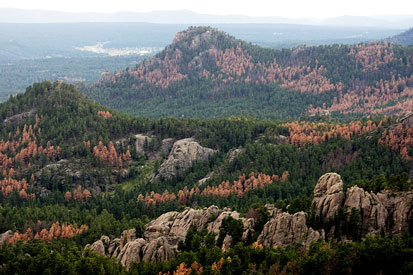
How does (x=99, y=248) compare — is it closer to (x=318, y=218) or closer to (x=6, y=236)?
(x=6, y=236)

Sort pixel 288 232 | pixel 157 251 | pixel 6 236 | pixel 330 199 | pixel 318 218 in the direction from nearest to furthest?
pixel 288 232 → pixel 318 218 → pixel 330 199 → pixel 157 251 → pixel 6 236

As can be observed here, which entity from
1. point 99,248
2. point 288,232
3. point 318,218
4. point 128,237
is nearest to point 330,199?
point 318,218

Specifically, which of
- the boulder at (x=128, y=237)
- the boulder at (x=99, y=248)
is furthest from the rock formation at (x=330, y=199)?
the boulder at (x=99, y=248)

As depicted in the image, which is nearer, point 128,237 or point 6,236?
point 128,237

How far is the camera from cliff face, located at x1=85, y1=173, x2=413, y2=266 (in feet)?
358

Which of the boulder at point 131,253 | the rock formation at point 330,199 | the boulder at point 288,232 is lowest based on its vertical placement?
the boulder at point 131,253

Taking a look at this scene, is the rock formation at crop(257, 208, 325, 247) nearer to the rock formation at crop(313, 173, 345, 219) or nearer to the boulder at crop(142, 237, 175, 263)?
the rock formation at crop(313, 173, 345, 219)

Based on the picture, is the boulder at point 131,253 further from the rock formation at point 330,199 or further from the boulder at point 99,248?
the rock formation at point 330,199

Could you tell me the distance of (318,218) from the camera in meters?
115

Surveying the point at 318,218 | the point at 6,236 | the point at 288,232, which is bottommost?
the point at 6,236

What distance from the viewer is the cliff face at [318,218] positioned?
109 meters

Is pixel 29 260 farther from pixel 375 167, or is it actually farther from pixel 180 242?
pixel 375 167

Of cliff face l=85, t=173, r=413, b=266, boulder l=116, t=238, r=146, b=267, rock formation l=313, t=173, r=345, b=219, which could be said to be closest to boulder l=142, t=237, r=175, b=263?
cliff face l=85, t=173, r=413, b=266

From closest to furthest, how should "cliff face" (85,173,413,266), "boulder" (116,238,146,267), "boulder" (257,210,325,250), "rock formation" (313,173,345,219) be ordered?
"cliff face" (85,173,413,266) → "boulder" (257,210,325,250) → "rock formation" (313,173,345,219) → "boulder" (116,238,146,267)
